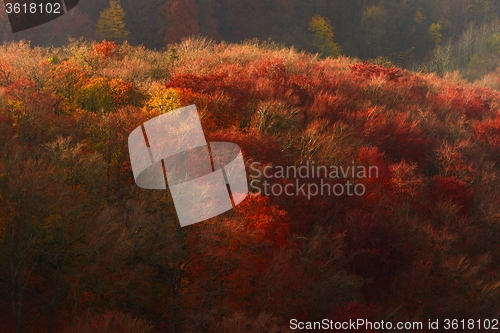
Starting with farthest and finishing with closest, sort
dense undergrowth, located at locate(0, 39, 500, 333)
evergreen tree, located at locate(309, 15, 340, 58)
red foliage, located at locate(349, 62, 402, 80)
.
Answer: evergreen tree, located at locate(309, 15, 340, 58) < red foliage, located at locate(349, 62, 402, 80) < dense undergrowth, located at locate(0, 39, 500, 333)

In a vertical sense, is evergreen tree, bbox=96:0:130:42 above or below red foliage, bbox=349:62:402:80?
above

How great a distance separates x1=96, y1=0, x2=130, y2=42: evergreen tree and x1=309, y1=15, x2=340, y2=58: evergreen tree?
34.6 meters

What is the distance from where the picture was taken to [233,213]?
98.7ft

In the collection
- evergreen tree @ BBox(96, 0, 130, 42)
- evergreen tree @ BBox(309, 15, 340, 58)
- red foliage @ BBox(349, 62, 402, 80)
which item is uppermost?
evergreen tree @ BBox(96, 0, 130, 42)

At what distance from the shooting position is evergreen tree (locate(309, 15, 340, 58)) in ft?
314

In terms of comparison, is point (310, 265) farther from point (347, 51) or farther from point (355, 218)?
point (347, 51)

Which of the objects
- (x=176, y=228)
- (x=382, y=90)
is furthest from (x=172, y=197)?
(x=382, y=90)

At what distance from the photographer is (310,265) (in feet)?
99.2

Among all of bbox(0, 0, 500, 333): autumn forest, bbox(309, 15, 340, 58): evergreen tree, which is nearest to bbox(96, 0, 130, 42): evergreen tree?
bbox(0, 0, 500, 333): autumn forest

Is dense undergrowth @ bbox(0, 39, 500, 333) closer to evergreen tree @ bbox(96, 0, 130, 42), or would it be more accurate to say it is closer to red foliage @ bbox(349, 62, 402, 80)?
red foliage @ bbox(349, 62, 402, 80)

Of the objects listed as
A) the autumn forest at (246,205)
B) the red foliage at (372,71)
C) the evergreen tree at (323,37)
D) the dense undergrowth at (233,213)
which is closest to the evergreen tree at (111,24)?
the autumn forest at (246,205)

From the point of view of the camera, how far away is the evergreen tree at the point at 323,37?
95.7 metres

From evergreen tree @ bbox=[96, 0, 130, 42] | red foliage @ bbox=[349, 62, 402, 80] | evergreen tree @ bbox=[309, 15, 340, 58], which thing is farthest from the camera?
evergreen tree @ bbox=[309, 15, 340, 58]

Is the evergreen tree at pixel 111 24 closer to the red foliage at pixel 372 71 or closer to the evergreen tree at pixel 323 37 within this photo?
the red foliage at pixel 372 71
